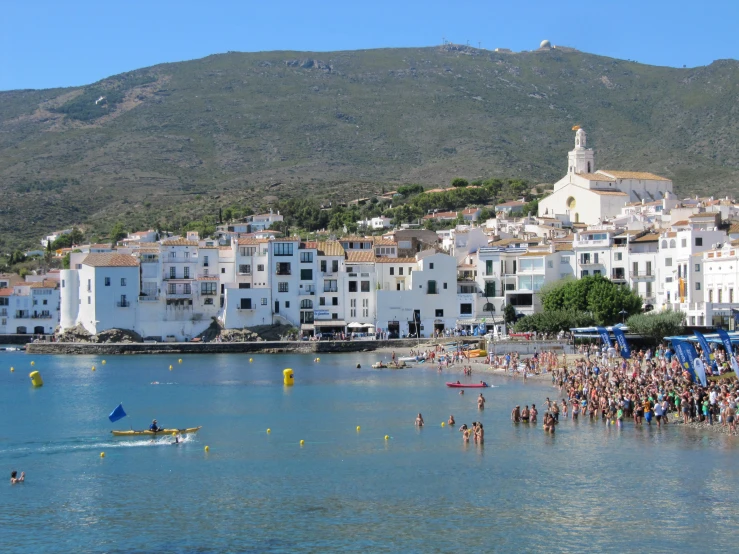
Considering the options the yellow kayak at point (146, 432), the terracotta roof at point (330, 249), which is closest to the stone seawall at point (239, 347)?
the terracotta roof at point (330, 249)

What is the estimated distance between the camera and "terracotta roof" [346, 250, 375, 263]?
3123 inches

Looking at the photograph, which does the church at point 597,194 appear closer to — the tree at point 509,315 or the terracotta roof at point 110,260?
the tree at point 509,315

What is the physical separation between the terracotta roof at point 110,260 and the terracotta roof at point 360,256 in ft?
51.2

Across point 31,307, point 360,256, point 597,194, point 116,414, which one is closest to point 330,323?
point 360,256

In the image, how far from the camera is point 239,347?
251 feet

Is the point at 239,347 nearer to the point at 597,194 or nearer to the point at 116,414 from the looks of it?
the point at 116,414

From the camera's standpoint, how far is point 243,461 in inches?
1323

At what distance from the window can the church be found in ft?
105

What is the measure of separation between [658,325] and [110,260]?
39427 mm

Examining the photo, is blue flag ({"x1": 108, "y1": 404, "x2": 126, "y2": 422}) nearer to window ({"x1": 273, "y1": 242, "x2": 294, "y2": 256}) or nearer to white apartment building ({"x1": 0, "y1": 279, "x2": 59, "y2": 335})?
window ({"x1": 273, "y1": 242, "x2": 294, "y2": 256})

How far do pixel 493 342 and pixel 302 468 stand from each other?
36.5 m

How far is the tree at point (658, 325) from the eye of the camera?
61.1 metres

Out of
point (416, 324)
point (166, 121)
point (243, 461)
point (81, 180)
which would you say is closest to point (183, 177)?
point (81, 180)

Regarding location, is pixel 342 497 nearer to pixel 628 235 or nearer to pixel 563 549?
pixel 563 549
